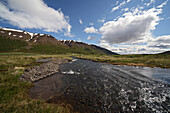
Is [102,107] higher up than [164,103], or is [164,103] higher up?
[164,103]

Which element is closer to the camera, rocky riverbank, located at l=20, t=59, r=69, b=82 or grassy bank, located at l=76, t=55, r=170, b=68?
rocky riverbank, located at l=20, t=59, r=69, b=82

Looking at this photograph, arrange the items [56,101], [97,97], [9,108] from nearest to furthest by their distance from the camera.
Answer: [9,108]
[56,101]
[97,97]

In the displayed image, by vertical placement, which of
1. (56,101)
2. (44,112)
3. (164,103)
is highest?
(164,103)

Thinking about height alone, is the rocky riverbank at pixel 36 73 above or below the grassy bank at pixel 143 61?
below

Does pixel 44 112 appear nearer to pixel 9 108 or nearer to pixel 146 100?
pixel 9 108

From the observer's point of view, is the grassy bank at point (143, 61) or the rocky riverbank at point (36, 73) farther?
the grassy bank at point (143, 61)

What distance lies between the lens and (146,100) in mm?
11008

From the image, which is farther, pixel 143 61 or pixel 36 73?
pixel 143 61

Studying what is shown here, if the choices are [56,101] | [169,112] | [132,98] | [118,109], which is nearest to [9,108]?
[56,101]

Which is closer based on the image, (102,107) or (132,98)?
(102,107)

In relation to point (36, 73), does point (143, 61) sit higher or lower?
higher

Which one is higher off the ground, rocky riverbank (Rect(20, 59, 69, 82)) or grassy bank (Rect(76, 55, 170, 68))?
grassy bank (Rect(76, 55, 170, 68))

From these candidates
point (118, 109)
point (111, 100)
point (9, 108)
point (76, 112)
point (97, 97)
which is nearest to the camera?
point (9, 108)

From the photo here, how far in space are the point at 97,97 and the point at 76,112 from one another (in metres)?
4.47
